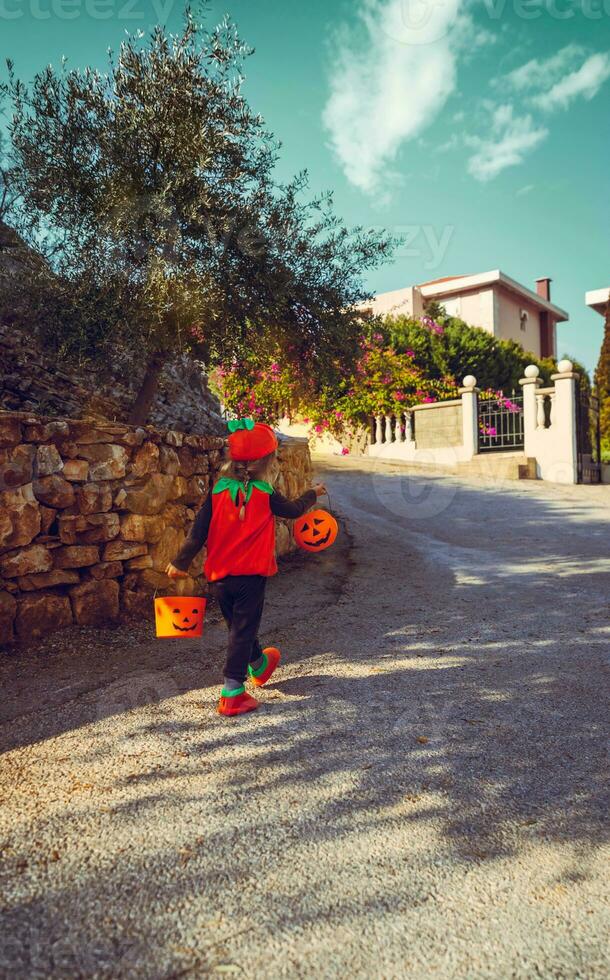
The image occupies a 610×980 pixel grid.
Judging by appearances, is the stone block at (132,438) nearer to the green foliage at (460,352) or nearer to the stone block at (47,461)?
the stone block at (47,461)

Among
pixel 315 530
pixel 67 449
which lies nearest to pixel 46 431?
pixel 67 449

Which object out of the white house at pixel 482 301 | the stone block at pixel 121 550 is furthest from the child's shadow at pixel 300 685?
the white house at pixel 482 301

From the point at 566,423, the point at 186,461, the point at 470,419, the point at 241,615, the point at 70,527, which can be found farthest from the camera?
the point at 470,419

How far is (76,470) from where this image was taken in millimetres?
5266

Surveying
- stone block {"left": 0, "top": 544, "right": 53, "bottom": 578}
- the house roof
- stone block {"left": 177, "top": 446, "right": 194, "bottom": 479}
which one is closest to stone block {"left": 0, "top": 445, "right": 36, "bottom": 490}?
stone block {"left": 0, "top": 544, "right": 53, "bottom": 578}

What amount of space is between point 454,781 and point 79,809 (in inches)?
61.9

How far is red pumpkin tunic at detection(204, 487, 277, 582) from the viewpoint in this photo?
3.85m

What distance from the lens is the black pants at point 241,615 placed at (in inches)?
146

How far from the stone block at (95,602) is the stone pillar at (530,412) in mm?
13636

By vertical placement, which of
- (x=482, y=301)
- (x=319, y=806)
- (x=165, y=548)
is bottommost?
(x=319, y=806)

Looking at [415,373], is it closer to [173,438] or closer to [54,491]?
[173,438]

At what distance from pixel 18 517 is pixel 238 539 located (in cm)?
203

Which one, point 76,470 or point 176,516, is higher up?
point 76,470

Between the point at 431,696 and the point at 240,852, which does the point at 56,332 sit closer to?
the point at 431,696
